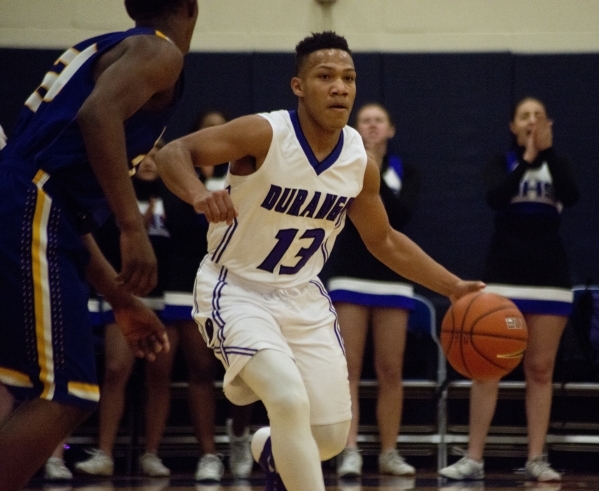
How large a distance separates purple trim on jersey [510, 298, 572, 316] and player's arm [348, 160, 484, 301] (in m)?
1.74

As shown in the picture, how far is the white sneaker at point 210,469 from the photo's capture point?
20.7ft

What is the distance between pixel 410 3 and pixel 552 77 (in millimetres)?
1182

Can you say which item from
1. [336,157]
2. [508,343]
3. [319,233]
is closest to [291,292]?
[319,233]

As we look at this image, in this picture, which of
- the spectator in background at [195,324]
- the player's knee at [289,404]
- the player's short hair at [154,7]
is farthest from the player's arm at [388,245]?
the spectator in background at [195,324]

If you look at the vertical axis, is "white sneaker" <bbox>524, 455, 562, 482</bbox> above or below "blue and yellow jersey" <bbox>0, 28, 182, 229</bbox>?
below

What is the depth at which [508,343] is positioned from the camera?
479 centimetres

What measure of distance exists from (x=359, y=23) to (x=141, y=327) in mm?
5436

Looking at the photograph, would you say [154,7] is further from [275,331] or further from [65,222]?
[275,331]

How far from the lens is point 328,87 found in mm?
4246

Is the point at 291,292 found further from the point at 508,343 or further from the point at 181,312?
the point at 181,312

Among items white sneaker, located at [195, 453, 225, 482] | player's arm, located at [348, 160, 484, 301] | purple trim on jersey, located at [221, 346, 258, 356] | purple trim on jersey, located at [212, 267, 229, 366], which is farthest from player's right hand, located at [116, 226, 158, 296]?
white sneaker, located at [195, 453, 225, 482]

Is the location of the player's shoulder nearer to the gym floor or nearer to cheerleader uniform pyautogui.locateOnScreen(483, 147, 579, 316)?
the gym floor

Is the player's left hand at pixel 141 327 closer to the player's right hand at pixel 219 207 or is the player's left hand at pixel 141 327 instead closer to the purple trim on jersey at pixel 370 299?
the player's right hand at pixel 219 207

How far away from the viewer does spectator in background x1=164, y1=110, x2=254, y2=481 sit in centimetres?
646
